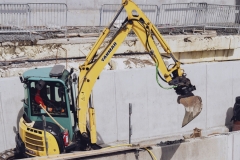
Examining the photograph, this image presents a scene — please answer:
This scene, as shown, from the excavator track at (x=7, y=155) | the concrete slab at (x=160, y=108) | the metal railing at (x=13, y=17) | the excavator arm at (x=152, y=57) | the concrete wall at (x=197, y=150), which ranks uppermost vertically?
the metal railing at (x=13, y=17)

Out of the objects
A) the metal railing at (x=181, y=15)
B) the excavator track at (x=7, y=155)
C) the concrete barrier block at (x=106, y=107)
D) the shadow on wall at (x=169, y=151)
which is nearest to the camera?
the shadow on wall at (x=169, y=151)

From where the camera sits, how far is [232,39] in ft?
47.7

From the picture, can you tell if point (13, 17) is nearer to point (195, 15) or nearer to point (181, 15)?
point (181, 15)

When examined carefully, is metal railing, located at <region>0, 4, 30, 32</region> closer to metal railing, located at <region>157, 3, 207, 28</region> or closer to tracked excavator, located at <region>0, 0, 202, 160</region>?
metal railing, located at <region>157, 3, 207, 28</region>

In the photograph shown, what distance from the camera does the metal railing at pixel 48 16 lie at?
46.3 feet

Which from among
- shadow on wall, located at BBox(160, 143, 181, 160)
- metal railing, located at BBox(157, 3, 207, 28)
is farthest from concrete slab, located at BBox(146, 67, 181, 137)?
metal railing, located at BBox(157, 3, 207, 28)

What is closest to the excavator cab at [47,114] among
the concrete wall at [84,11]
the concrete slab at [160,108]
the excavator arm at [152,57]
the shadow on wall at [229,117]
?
the excavator arm at [152,57]

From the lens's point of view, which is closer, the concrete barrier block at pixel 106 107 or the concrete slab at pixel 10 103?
the concrete slab at pixel 10 103

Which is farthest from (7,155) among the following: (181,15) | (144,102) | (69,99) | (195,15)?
(195,15)

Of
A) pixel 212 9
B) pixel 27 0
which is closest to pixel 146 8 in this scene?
pixel 212 9

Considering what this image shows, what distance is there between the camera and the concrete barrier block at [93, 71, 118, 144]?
10.4m

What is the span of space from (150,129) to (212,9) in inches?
276

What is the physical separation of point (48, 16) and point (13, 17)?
1.28 metres

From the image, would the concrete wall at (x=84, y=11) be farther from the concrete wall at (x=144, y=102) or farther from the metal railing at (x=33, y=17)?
the concrete wall at (x=144, y=102)
